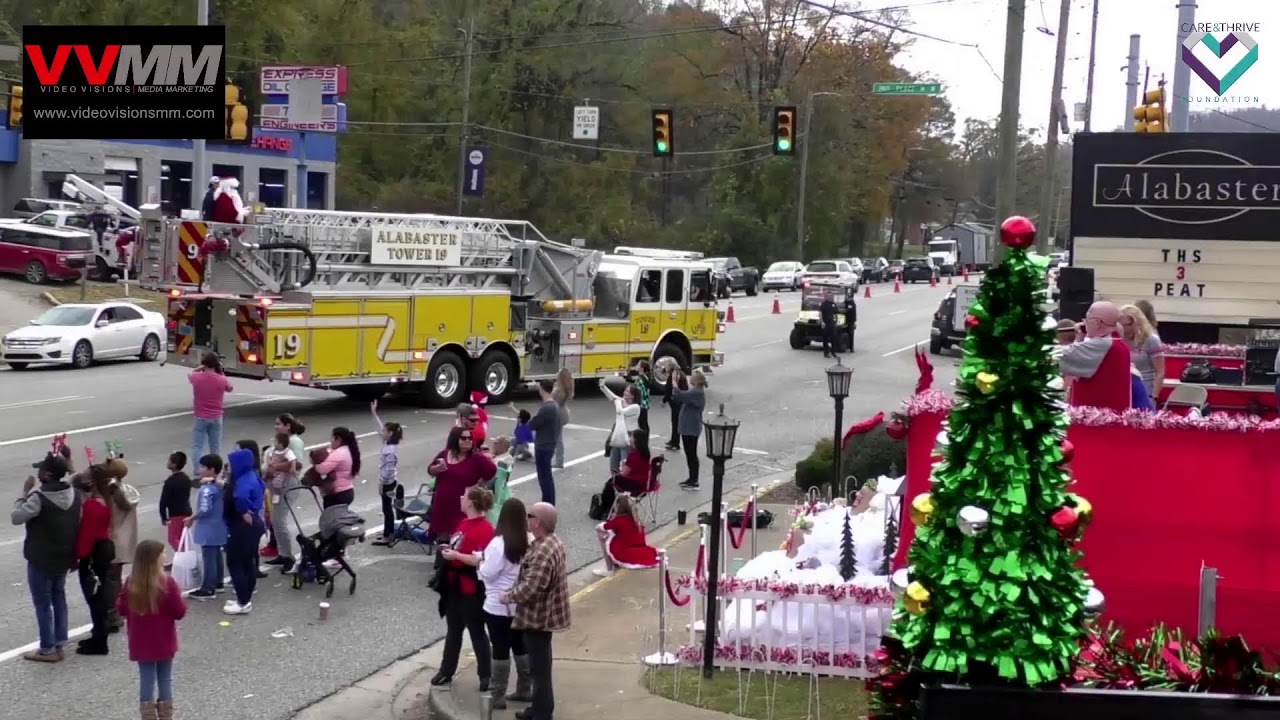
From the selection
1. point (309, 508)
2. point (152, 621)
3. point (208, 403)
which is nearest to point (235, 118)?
point (208, 403)

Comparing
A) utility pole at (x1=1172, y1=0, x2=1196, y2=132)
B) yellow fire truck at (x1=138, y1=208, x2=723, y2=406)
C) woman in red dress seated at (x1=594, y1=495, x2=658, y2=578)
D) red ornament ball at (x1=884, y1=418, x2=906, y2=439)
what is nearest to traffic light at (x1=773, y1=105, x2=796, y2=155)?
yellow fire truck at (x1=138, y1=208, x2=723, y2=406)

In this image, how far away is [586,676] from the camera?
10.2 meters

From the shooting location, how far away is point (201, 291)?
21234 mm

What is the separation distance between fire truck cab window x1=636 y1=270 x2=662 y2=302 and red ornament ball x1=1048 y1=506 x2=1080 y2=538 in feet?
68.0

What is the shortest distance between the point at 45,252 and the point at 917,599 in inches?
1420

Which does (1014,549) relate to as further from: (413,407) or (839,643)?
(413,407)

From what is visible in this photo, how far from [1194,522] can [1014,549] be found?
3.50 meters

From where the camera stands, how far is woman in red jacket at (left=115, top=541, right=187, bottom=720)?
830 centimetres

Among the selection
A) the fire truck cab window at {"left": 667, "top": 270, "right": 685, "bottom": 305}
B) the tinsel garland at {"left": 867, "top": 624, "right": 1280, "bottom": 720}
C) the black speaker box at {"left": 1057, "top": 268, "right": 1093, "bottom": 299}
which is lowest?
the tinsel garland at {"left": 867, "top": 624, "right": 1280, "bottom": 720}

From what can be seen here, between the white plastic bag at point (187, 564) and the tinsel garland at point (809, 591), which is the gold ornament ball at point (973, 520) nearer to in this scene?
the tinsel garland at point (809, 591)

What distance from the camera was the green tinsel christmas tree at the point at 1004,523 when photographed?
18.5 feet

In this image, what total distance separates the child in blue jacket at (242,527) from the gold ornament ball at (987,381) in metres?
7.40

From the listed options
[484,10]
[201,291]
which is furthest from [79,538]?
[484,10]

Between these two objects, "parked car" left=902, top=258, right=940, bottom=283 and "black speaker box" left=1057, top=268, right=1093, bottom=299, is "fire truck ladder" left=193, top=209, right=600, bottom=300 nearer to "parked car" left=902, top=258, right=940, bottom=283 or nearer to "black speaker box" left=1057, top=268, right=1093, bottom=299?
"black speaker box" left=1057, top=268, right=1093, bottom=299
